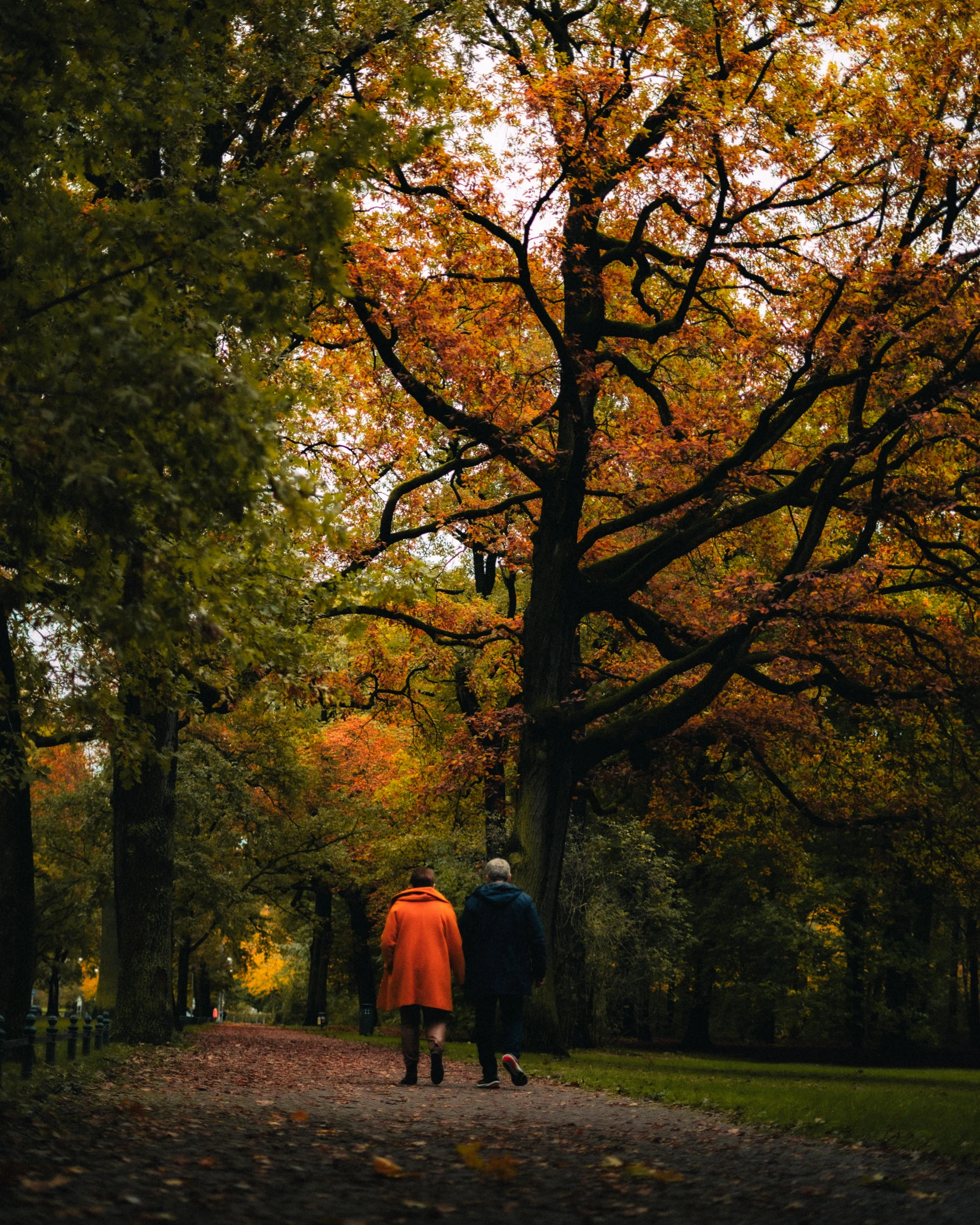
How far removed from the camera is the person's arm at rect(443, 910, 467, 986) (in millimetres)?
10539

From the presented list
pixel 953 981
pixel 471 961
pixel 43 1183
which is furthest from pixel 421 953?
pixel 953 981

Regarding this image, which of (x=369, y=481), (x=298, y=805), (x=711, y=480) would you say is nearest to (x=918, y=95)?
(x=711, y=480)

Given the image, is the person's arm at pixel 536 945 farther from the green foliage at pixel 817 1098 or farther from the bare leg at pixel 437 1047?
the green foliage at pixel 817 1098

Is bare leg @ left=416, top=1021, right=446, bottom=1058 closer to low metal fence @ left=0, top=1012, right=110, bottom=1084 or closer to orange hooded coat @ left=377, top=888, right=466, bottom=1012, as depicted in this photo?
orange hooded coat @ left=377, top=888, right=466, bottom=1012

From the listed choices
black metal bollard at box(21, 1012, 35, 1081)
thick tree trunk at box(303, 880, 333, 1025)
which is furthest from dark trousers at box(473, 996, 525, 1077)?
thick tree trunk at box(303, 880, 333, 1025)

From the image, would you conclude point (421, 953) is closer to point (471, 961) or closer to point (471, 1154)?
point (471, 961)

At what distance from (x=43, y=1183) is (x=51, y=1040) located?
7.84 meters

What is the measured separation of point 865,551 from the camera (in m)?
15.2

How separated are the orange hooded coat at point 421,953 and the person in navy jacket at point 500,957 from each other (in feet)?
0.48

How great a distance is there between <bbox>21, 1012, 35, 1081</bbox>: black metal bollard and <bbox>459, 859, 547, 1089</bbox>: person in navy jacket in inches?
148

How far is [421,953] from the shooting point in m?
10.5

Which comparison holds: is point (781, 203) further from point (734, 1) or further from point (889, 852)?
point (889, 852)

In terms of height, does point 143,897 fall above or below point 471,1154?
above

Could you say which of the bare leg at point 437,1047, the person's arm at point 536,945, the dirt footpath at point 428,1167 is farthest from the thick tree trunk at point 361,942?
the dirt footpath at point 428,1167
